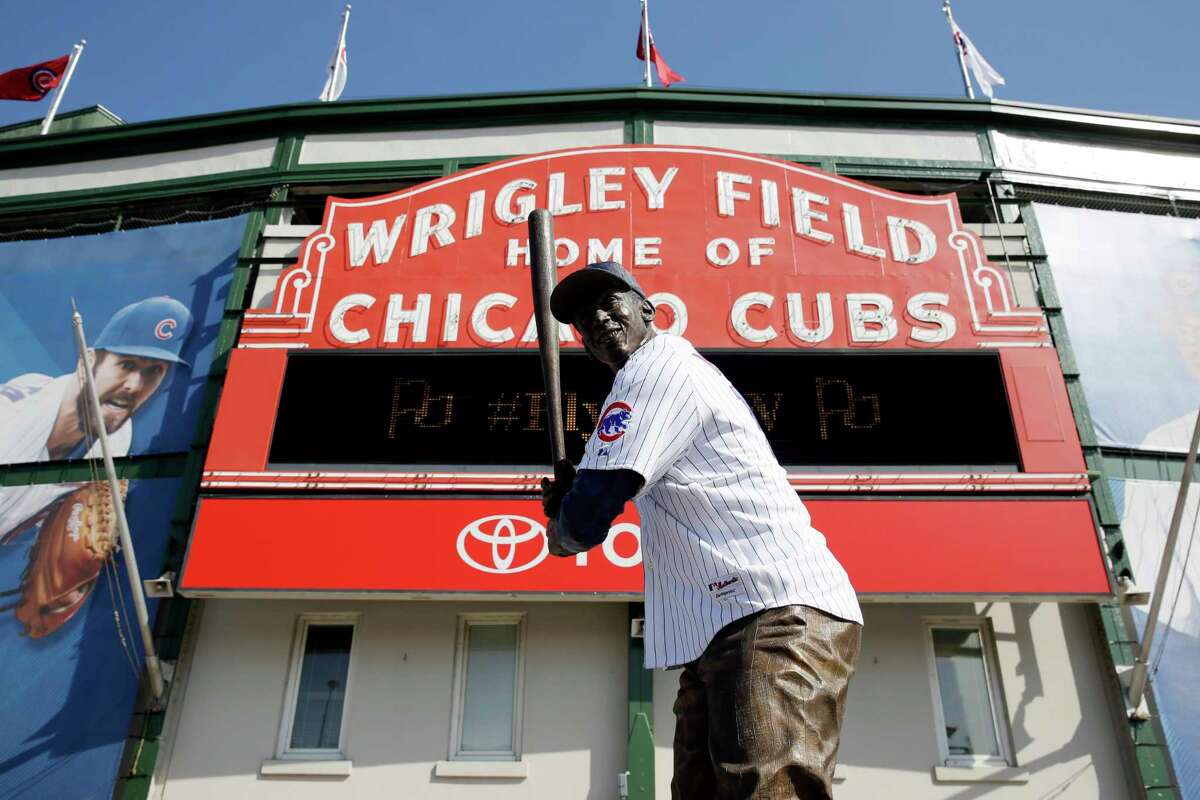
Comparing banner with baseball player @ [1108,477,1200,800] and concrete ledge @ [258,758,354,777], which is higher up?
banner with baseball player @ [1108,477,1200,800]

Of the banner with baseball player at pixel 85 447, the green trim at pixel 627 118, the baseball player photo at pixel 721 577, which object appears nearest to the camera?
the baseball player photo at pixel 721 577

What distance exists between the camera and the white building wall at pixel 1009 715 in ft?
23.5

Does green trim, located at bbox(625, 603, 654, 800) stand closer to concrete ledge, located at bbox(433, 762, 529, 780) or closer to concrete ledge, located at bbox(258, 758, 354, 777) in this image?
concrete ledge, located at bbox(433, 762, 529, 780)

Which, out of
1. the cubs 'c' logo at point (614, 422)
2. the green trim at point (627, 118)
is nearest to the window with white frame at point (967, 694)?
the green trim at point (627, 118)

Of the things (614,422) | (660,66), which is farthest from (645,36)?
(614,422)

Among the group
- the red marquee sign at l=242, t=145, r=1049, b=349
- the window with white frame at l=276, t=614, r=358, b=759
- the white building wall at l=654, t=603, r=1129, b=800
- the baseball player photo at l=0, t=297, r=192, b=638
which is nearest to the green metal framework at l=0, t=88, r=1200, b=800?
the baseball player photo at l=0, t=297, r=192, b=638

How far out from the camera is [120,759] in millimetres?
7457

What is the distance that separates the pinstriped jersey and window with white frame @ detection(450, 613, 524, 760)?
596cm

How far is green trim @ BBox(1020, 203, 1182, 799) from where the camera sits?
716cm

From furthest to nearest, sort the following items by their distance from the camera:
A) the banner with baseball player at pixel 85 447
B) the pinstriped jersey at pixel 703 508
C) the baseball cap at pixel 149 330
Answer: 1. the baseball cap at pixel 149 330
2. the banner with baseball player at pixel 85 447
3. the pinstriped jersey at pixel 703 508

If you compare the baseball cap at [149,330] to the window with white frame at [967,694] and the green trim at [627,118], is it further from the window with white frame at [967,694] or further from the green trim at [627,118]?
the window with white frame at [967,694]

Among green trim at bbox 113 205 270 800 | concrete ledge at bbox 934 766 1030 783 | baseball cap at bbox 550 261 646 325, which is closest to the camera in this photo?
baseball cap at bbox 550 261 646 325

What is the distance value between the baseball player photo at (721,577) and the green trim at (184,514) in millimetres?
7070

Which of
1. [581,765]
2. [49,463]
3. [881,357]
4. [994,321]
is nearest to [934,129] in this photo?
[994,321]
